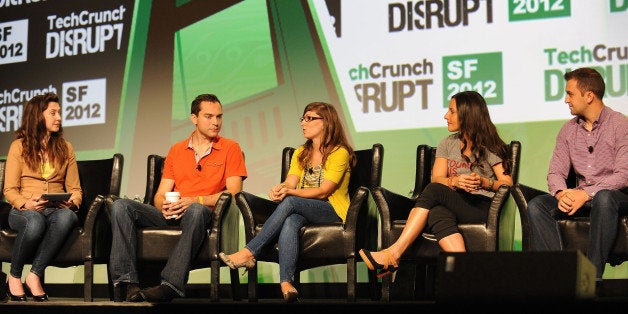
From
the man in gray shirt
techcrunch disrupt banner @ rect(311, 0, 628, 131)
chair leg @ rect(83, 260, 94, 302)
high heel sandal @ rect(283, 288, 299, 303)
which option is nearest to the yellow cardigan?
chair leg @ rect(83, 260, 94, 302)

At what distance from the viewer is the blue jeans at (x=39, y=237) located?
14.5 feet

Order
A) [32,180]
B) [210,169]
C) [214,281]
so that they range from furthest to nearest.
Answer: [32,180] → [210,169] → [214,281]

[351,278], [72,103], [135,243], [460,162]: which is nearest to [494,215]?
[460,162]

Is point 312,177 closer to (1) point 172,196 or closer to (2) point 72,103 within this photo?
(1) point 172,196

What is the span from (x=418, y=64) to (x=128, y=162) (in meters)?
2.05

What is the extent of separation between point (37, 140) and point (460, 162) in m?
2.36

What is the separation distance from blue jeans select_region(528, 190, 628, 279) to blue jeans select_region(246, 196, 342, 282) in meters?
1.04

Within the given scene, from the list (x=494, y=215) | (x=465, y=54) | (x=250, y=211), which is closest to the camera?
(x=494, y=215)

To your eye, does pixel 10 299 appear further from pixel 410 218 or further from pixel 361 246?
pixel 410 218

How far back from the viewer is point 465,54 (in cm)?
493

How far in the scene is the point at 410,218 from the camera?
13.2 feet

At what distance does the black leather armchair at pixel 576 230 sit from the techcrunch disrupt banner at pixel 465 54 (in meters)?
0.88

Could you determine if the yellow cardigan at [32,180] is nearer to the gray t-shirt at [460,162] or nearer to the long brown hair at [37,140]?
the long brown hair at [37,140]

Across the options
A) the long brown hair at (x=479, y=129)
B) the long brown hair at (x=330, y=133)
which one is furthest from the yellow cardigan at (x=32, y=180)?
the long brown hair at (x=479, y=129)
